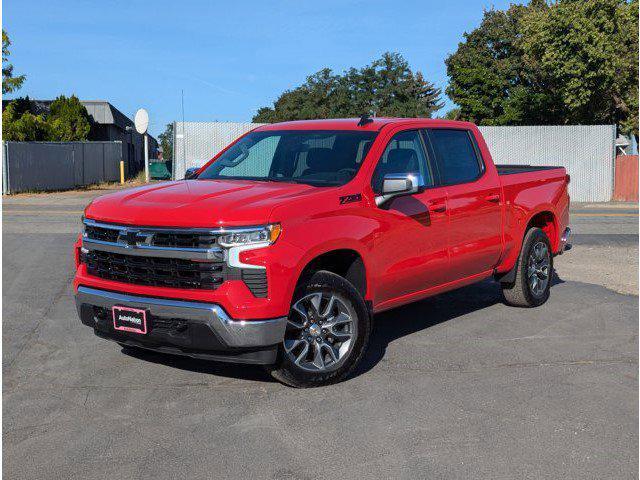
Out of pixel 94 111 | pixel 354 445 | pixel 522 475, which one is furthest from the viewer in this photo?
pixel 94 111

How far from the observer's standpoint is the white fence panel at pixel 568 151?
30.5 m

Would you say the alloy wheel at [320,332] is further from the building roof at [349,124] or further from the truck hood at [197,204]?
the building roof at [349,124]

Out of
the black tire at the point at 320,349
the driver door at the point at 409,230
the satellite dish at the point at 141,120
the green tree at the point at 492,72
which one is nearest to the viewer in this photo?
the black tire at the point at 320,349

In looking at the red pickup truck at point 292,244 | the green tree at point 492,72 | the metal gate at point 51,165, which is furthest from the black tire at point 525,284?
the green tree at point 492,72

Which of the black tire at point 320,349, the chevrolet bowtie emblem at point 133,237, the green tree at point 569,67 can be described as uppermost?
the green tree at point 569,67

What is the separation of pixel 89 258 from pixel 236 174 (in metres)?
1.44

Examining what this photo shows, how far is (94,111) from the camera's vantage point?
53.4 m

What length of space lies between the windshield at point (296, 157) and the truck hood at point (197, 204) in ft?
1.21

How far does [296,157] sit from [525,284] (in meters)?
2.90

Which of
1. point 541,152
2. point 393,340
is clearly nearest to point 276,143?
point 393,340

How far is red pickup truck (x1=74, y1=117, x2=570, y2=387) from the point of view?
502cm

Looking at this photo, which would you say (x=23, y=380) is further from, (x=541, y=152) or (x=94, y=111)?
(x=94, y=111)

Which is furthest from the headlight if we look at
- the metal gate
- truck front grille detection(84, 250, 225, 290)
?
the metal gate

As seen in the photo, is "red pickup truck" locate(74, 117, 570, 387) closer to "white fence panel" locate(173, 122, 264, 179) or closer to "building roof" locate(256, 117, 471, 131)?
"building roof" locate(256, 117, 471, 131)
